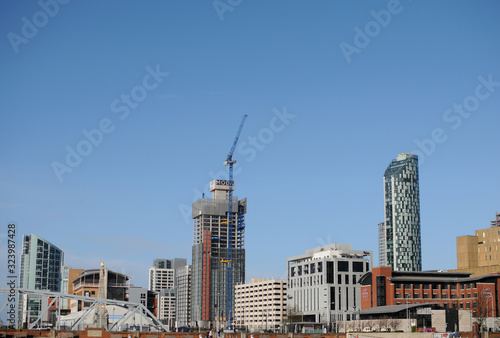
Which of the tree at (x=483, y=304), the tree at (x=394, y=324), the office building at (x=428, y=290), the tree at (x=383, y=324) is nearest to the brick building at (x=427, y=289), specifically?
the office building at (x=428, y=290)

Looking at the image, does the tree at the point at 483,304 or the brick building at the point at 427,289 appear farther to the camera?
the brick building at the point at 427,289

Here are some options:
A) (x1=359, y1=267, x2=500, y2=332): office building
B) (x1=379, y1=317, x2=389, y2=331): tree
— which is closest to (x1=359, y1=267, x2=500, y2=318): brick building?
(x1=359, y1=267, x2=500, y2=332): office building

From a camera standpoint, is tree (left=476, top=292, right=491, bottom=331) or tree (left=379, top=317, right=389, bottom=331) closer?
tree (left=379, top=317, right=389, bottom=331)

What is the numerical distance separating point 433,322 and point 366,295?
50633 mm

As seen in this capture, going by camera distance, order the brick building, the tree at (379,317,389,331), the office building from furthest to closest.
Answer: the brick building, the office building, the tree at (379,317,389,331)

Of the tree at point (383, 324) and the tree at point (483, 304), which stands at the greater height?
the tree at point (483, 304)

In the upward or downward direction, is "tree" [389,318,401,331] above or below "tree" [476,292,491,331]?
below

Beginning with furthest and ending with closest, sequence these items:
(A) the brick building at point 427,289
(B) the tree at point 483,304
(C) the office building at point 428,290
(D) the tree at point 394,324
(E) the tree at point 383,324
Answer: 1. (A) the brick building at point 427,289
2. (C) the office building at point 428,290
3. (B) the tree at point 483,304
4. (E) the tree at point 383,324
5. (D) the tree at point 394,324

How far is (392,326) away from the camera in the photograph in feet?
420

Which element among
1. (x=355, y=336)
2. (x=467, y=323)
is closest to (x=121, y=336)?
(x=355, y=336)

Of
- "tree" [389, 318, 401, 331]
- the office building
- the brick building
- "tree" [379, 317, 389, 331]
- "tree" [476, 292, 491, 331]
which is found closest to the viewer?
"tree" [389, 318, 401, 331]

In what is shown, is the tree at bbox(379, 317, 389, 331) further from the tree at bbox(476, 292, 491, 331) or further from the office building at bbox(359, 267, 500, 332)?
the office building at bbox(359, 267, 500, 332)

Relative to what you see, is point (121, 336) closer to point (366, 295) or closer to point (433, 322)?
point (433, 322)

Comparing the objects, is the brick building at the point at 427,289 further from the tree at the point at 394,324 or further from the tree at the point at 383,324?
the tree at the point at 394,324
